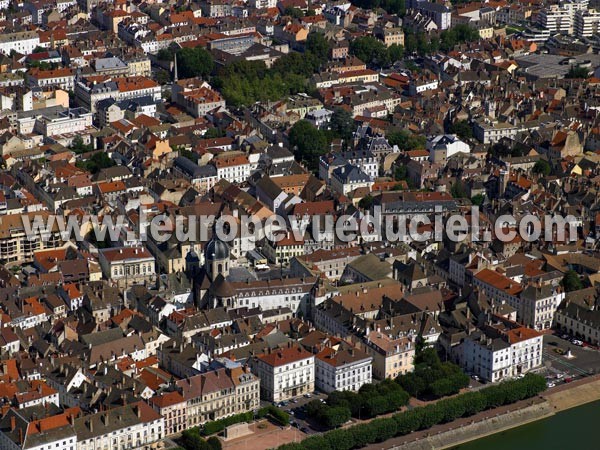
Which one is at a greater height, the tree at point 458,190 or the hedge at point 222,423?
the hedge at point 222,423

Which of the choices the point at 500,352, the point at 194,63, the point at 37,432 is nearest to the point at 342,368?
the point at 500,352

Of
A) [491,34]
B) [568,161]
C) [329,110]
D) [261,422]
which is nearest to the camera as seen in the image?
[261,422]

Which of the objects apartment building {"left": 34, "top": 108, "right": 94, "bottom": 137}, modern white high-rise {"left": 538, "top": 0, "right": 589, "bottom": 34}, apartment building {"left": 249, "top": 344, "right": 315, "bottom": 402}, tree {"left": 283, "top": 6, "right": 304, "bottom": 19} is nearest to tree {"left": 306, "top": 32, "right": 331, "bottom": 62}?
tree {"left": 283, "top": 6, "right": 304, "bottom": 19}

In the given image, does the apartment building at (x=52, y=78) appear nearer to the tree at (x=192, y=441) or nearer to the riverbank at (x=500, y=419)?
the tree at (x=192, y=441)

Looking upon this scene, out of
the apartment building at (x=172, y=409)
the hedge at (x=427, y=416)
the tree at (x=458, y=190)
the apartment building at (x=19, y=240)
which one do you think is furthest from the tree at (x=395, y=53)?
the apartment building at (x=172, y=409)

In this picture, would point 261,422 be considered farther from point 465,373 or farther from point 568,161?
point 568,161

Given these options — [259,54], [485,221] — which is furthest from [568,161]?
[259,54]
